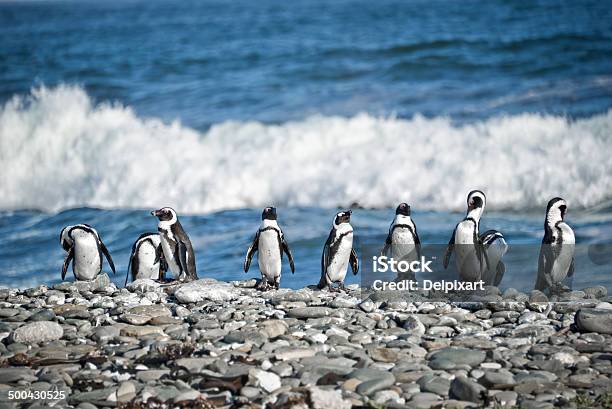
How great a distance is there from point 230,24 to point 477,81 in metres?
8.66

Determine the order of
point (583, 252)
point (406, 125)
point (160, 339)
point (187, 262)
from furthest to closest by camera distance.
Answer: point (406, 125) < point (583, 252) < point (187, 262) < point (160, 339)

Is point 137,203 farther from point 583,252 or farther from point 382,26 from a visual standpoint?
point 382,26

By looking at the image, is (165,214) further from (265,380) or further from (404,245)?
(265,380)

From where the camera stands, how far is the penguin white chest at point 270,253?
854 cm

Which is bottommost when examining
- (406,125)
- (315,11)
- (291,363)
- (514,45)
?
(291,363)

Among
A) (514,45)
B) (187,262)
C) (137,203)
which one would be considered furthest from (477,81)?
(187,262)

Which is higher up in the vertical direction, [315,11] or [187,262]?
[315,11]

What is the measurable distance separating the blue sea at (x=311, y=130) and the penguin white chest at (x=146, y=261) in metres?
1.40

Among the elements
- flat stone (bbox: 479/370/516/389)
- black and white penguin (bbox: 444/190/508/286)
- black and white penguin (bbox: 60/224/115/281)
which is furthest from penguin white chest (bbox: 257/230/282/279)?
flat stone (bbox: 479/370/516/389)

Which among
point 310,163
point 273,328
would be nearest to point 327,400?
point 273,328

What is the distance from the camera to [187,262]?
879cm

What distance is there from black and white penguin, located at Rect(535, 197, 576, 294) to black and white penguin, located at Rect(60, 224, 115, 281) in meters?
3.79

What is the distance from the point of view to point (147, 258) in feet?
30.4

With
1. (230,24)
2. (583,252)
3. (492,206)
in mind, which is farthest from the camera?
(230,24)
